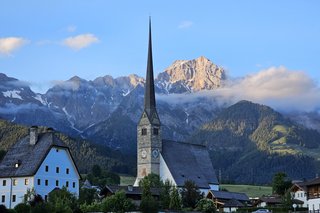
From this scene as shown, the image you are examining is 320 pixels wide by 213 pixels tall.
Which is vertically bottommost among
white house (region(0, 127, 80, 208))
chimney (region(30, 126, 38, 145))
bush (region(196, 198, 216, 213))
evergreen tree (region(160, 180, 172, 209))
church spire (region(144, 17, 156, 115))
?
bush (region(196, 198, 216, 213))

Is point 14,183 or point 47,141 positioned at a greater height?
point 47,141

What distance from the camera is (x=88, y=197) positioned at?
122 metres

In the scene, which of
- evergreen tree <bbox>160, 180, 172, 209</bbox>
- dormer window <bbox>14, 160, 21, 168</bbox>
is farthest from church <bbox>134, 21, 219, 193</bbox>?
dormer window <bbox>14, 160, 21, 168</bbox>

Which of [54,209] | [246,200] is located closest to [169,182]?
[246,200]

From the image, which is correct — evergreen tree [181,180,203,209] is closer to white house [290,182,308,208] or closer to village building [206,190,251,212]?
village building [206,190,251,212]

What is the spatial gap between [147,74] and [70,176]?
214 feet

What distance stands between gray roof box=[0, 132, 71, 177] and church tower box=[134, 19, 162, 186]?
167 ft

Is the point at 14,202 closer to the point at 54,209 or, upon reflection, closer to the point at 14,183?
the point at 14,183

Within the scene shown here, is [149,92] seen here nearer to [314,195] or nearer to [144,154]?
[144,154]

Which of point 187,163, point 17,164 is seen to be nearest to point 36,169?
point 17,164

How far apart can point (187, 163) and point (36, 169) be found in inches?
2641

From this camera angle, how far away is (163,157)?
16350 centimetres

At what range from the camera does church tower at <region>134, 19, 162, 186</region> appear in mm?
162750

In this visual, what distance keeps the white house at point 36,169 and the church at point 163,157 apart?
1872 inches
